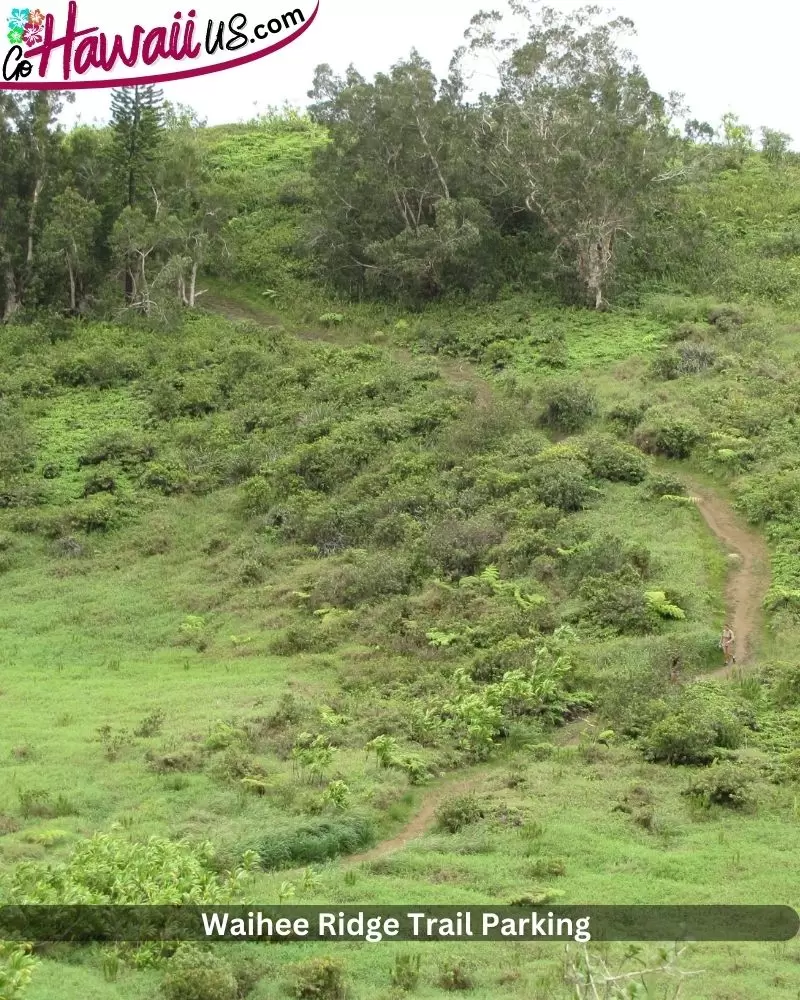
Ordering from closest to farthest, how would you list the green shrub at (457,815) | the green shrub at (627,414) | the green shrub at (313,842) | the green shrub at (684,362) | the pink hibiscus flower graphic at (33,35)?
the green shrub at (313,842) < the green shrub at (457,815) < the green shrub at (627,414) < the green shrub at (684,362) < the pink hibiscus flower graphic at (33,35)

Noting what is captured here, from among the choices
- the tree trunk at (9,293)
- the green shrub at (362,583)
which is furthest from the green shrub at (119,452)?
the tree trunk at (9,293)

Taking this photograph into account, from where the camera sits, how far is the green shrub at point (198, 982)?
35.3ft

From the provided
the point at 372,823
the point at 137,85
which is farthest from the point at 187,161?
the point at 372,823

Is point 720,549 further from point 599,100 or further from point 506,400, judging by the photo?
point 599,100

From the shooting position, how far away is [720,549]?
1010 inches

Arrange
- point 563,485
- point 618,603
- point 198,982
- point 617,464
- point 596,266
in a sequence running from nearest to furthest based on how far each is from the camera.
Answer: point 198,982 → point 618,603 → point 563,485 → point 617,464 → point 596,266

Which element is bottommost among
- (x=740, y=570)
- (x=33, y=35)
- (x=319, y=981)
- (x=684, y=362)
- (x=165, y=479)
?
(x=319, y=981)

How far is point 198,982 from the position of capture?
10.8 meters

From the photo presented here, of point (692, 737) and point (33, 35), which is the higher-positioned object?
point (33, 35)

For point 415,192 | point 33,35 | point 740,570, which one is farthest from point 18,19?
point 740,570

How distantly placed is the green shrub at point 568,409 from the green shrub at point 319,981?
2318 centimetres

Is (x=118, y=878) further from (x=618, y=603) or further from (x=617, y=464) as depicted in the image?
(x=617, y=464)

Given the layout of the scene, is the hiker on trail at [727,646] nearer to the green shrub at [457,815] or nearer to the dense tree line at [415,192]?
the green shrub at [457,815]

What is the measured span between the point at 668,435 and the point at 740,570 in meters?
6.48
